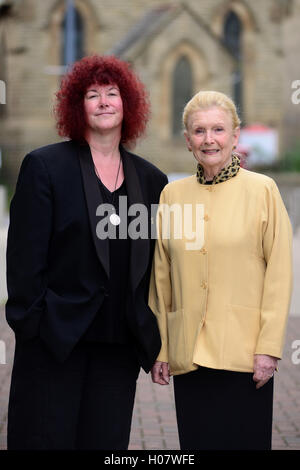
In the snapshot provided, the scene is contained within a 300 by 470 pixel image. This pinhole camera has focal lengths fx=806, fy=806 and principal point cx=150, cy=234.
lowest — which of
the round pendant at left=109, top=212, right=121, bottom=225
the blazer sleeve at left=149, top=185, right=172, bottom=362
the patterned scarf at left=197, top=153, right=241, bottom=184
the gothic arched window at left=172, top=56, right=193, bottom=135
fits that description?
the blazer sleeve at left=149, top=185, right=172, bottom=362

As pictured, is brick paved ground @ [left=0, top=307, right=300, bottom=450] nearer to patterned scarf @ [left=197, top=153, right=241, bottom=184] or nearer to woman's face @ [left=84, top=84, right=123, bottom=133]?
patterned scarf @ [left=197, top=153, right=241, bottom=184]

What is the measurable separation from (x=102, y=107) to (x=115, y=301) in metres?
0.82

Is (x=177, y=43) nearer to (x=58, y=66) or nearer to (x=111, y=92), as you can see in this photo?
(x=58, y=66)

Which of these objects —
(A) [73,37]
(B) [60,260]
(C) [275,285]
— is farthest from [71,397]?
(A) [73,37]

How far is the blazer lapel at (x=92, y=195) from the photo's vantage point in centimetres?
327

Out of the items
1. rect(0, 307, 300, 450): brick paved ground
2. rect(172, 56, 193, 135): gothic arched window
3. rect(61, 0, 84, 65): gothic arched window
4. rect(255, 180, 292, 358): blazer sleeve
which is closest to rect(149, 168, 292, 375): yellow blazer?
Answer: rect(255, 180, 292, 358): blazer sleeve

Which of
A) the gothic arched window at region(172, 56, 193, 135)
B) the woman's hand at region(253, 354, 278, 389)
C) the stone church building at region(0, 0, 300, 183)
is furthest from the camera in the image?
the gothic arched window at region(172, 56, 193, 135)

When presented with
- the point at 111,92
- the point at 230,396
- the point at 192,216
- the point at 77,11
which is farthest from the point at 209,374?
the point at 77,11

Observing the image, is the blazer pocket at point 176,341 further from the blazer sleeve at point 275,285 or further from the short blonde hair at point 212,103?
the short blonde hair at point 212,103

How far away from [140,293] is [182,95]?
27.6 meters

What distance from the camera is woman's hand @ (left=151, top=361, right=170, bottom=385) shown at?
3432mm

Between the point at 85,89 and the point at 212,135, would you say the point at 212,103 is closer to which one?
the point at 212,135
